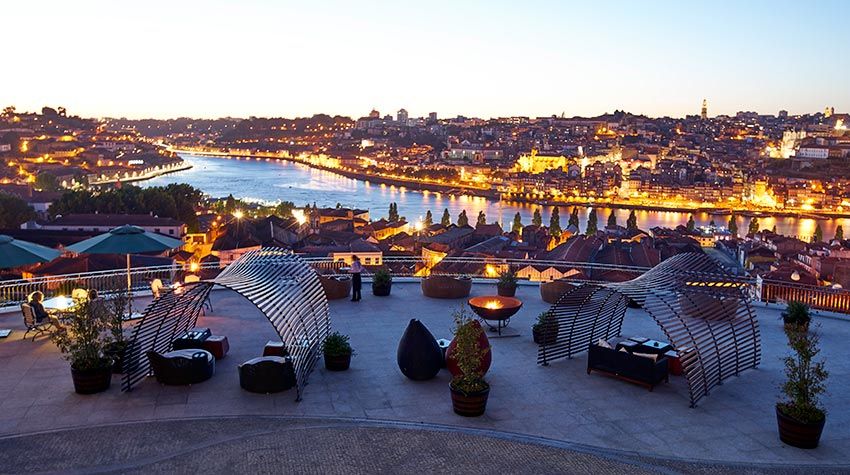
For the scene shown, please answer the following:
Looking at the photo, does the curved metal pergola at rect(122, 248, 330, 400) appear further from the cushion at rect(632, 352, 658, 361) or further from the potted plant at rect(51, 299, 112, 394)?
the cushion at rect(632, 352, 658, 361)

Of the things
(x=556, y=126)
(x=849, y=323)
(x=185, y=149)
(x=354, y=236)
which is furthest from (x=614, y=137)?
(x=849, y=323)

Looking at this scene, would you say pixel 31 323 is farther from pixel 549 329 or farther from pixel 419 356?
pixel 549 329

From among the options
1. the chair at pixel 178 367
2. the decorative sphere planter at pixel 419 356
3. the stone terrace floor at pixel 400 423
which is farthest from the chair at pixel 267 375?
the decorative sphere planter at pixel 419 356

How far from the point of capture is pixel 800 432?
5309mm

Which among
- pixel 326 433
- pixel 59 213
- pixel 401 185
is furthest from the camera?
pixel 401 185

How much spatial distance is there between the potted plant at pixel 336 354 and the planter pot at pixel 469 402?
57.0 inches

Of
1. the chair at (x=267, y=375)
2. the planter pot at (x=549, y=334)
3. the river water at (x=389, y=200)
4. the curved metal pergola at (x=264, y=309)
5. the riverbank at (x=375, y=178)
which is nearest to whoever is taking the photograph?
the curved metal pergola at (x=264, y=309)

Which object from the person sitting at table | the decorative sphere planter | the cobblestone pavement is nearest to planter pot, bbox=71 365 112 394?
the cobblestone pavement

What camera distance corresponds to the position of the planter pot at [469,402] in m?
5.78

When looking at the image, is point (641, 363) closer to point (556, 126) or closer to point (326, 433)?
point (326, 433)

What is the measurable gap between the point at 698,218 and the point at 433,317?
78.1 metres

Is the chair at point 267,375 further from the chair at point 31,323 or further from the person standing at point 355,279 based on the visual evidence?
the person standing at point 355,279

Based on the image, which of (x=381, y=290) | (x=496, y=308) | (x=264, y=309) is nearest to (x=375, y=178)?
(x=381, y=290)

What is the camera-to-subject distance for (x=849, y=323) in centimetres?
921
